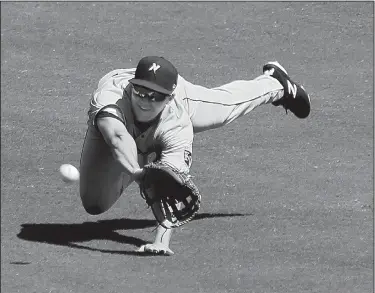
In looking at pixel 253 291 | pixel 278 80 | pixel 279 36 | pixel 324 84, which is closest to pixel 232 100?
pixel 278 80

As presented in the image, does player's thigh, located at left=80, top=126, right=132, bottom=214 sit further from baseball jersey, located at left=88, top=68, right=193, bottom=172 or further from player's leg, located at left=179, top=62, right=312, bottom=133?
player's leg, located at left=179, top=62, right=312, bottom=133

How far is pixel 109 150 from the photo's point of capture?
902 cm

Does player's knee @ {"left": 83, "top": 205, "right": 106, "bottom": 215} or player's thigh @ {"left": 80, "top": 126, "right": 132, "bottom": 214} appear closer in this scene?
player's thigh @ {"left": 80, "top": 126, "right": 132, "bottom": 214}

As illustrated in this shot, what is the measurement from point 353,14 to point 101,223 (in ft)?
19.1

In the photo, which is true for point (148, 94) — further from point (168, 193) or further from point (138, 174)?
point (168, 193)

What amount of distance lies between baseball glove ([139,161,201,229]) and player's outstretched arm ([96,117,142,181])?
113mm

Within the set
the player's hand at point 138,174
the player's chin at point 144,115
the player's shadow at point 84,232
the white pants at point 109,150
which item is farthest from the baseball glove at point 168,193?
the player's shadow at point 84,232

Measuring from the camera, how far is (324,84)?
12930 mm

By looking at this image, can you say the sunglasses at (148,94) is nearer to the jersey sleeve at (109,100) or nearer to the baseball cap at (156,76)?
the baseball cap at (156,76)

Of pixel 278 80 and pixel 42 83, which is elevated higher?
pixel 278 80

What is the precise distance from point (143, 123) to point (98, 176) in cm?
87

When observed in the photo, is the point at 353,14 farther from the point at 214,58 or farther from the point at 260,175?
the point at 260,175

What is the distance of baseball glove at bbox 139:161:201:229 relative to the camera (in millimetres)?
8277

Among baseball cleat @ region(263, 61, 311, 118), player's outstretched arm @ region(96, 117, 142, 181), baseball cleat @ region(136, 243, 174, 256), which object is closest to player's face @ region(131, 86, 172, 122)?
player's outstretched arm @ region(96, 117, 142, 181)
